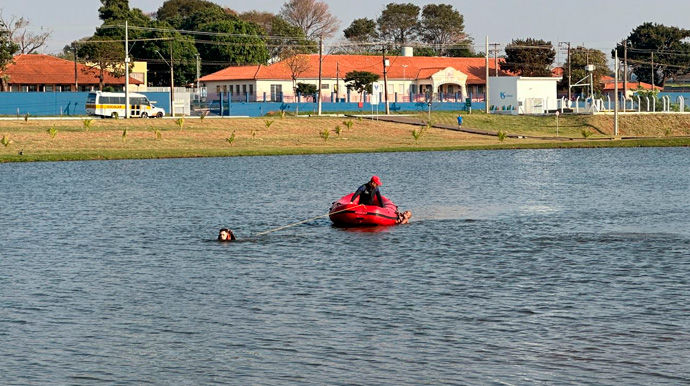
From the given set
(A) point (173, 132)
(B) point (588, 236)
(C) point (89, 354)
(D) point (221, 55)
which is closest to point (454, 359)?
(C) point (89, 354)

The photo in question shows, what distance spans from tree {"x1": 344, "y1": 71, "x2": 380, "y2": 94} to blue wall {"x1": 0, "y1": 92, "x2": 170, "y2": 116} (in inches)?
1393

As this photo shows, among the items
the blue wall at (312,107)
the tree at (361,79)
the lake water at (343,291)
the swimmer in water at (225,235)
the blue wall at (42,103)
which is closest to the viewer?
the lake water at (343,291)

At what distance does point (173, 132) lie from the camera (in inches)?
3487

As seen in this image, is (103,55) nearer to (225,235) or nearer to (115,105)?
(115,105)

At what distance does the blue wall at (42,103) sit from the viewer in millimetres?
111250

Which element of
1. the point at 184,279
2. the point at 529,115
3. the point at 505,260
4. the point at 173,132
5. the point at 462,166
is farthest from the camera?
the point at 529,115

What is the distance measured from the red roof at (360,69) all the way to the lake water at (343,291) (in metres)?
93.8

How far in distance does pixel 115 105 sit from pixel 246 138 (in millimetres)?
20532

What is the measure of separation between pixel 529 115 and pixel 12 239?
89470mm

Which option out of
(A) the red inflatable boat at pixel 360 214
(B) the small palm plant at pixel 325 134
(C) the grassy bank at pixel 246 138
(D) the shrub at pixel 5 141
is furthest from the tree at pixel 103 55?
(A) the red inflatable boat at pixel 360 214

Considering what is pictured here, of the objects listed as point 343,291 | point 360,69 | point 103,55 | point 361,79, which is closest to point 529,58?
point 360,69

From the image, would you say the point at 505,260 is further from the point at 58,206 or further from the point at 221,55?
the point at 221,55

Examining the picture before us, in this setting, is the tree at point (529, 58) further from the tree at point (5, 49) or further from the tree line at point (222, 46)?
the tree at point (5, 49)

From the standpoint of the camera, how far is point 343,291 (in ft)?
79.8
